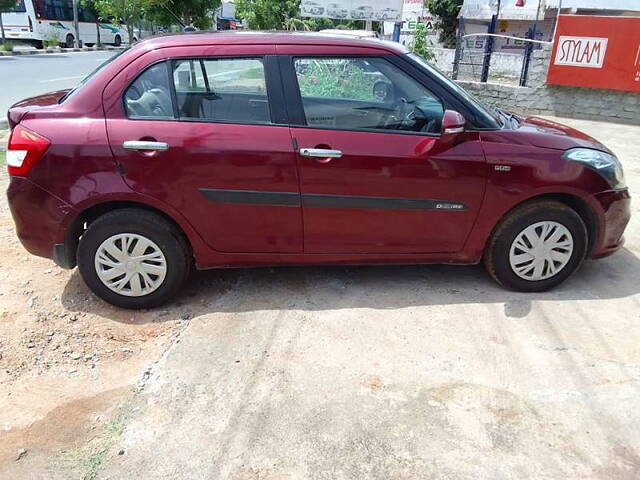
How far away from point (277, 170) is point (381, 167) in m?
0.65

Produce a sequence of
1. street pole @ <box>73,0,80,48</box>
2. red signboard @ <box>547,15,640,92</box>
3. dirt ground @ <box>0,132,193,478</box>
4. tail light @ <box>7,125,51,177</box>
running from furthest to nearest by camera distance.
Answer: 1. street pole @ <box>73,0,80,48</box>
2. red signboard @ <box>547,15,640,92</box>
3. tail light @ <box>7,125,51,177</box>
4. dirt ground @ <box>0,132,193,478</box>

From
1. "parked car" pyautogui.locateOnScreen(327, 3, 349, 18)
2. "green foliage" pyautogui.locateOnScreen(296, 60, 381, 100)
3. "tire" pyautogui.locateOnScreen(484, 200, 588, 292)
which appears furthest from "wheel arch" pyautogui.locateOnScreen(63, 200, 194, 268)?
"parked car" pyautogui.locateOnScreen(327, 3, 349, 18)

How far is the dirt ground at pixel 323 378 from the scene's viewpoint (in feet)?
7.92

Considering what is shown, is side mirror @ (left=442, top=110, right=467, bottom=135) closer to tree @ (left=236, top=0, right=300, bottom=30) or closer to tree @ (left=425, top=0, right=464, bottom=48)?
tree @ (left=236, top=0, right=300, bottom=30)

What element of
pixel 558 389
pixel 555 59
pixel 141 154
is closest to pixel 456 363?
pixel 558 389

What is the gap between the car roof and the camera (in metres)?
3.42

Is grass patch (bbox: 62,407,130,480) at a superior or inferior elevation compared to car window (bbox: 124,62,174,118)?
inferior

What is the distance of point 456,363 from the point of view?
3074mm

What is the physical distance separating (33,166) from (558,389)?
3.24 m

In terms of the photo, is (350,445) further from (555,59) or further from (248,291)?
(555,59)

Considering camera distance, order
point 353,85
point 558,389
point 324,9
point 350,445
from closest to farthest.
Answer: point 350,445, point 558,389, point 353,85, point 324,9

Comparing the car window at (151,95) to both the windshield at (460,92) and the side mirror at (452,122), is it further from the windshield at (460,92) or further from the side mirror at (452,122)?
the side mirror at (452,122)

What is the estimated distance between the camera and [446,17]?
3094 centimetres

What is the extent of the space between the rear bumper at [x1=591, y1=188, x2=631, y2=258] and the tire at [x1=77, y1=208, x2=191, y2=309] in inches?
111
